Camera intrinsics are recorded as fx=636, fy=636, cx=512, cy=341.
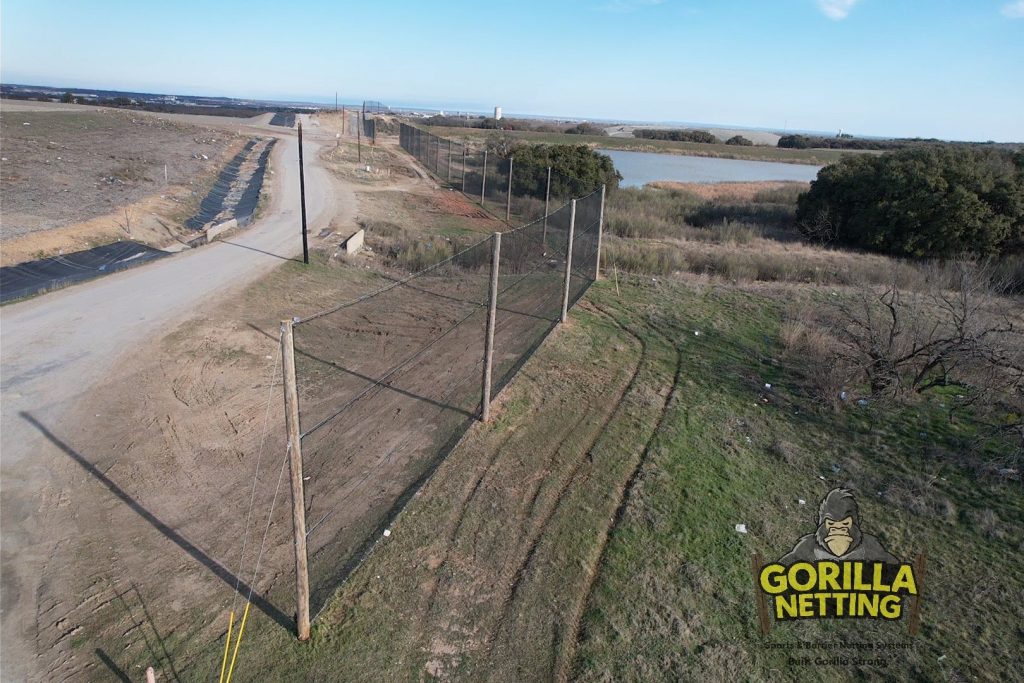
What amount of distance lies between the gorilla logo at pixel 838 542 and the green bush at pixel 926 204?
18996 millimetres

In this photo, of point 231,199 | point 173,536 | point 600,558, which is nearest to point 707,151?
point 231,199

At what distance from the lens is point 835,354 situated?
10570 mm

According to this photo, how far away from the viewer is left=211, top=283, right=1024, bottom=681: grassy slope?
473cm

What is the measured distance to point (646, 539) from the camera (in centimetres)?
613

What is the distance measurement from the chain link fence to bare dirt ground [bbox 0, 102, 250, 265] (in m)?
8.11

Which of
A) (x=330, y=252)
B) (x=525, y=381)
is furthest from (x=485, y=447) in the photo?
(x=330, y=252)

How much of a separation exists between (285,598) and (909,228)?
24275mm

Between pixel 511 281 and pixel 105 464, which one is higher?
pixel 511 281

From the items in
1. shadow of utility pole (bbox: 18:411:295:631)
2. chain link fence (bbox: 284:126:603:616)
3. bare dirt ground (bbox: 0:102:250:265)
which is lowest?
shadow of utility pole (bbox: 18:411:295:631)

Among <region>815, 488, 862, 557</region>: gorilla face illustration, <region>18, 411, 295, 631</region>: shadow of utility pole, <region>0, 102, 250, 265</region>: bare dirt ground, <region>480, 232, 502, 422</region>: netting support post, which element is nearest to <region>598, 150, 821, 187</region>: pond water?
<region>0, 102, 250, 265</region>: bare dirt ground

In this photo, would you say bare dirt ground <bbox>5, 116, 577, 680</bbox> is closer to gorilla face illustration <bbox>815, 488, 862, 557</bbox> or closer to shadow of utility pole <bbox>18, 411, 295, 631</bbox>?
shadow of utility pole <bbox>18, 411, 295, 631</bbox>

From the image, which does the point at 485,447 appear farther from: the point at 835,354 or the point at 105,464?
the point at 835,354

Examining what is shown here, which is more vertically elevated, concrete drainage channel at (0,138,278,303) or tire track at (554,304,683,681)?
concrete drainage channel at (0,138,278,303)

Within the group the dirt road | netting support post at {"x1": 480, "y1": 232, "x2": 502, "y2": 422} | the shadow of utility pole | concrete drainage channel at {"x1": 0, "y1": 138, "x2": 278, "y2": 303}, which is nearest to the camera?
the shadow of utility pole
